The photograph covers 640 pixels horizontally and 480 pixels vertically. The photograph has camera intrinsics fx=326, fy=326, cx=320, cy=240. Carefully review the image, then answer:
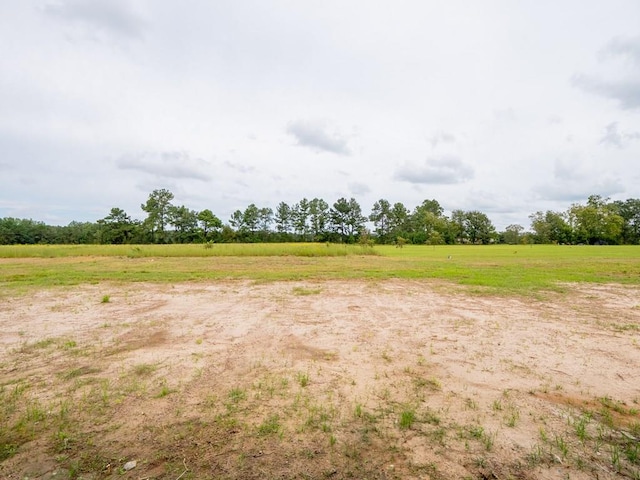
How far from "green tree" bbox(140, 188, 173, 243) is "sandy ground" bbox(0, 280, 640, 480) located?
78.6 metres

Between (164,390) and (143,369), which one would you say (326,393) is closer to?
(164,390)

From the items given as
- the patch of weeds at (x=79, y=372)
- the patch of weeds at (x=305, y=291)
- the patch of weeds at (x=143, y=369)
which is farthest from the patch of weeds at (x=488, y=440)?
the patch of weeds at (x=305, y=291)

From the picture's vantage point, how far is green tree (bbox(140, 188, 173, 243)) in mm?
78375

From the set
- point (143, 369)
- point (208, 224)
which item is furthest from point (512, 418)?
point (208, 224)

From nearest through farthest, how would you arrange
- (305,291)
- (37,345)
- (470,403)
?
(470,403)
(37,345)
(305,291)

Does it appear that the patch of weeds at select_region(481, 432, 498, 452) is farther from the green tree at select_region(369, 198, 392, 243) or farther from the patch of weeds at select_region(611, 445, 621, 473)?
the green tree at select_region(369, 198, 392, 243)

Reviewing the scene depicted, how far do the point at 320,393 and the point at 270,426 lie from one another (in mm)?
822

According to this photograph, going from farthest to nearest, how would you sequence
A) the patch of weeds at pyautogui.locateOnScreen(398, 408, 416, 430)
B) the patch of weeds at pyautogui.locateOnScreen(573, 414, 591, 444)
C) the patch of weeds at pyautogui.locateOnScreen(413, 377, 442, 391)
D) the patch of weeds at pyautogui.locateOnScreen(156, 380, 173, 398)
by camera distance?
the patch of weeds at pyautogui.locateOnScreen(413, 377, 442, 391)
the patch of weeds at pyautogui.locateOnScreen(156, 380, 173, 398)
the patch of weeds at pyautogui.locateOnScreen(398, 408, 416, 430)
the patch of weeds at pyautogui.locateOnScreen(573, 414, 591, 444)

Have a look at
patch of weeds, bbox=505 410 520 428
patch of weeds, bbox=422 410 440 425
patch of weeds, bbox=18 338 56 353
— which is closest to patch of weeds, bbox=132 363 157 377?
patch of weeds, bbox=18 338 56 353

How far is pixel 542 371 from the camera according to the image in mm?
4367

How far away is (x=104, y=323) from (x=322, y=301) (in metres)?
5.26

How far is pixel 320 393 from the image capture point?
3750 millimetres

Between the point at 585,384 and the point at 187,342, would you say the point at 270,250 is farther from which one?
the point at 585,384

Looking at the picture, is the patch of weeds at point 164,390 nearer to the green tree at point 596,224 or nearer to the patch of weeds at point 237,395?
the patch of weeds at point 237,395
